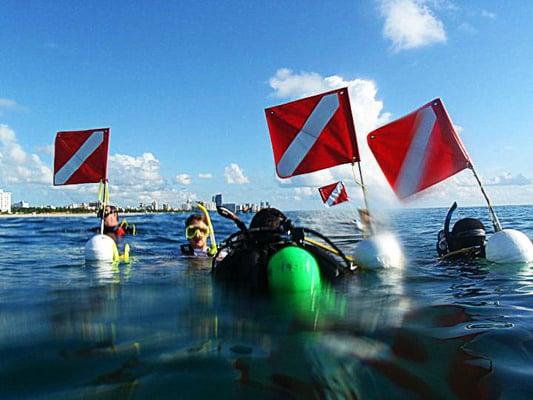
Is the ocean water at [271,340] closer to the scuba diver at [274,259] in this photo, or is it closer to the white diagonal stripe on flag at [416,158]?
the scuba diver at [274,259]

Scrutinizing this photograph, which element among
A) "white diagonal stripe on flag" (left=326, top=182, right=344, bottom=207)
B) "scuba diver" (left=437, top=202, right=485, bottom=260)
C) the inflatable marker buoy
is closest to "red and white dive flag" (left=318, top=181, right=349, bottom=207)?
"white diagonal stripe on flag" (left=326, top=182, right=344, bottom=207)

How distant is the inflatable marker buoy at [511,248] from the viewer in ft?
21.5

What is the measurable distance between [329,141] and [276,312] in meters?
3.67

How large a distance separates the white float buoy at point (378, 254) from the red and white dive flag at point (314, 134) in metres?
1.42

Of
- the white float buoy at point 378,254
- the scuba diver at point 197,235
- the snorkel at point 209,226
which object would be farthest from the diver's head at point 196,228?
the white float buoy at point 378,254

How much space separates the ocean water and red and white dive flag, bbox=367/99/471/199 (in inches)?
69.1

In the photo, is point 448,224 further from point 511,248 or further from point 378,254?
point 378,254

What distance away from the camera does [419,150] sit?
6996mm

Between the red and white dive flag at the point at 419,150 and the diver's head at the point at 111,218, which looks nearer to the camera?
the red and white dive flag at the point at 419,150

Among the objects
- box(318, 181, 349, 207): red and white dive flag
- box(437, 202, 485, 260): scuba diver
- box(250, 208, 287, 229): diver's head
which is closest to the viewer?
box(250, 208, 287, 229): diver's head

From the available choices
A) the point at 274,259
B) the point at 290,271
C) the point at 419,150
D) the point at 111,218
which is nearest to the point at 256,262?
the point at 274,259

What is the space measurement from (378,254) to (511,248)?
7.05 feet

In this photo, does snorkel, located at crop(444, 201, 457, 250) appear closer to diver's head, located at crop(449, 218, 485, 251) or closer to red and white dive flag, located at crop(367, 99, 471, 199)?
diver's head, located at crop(449, 218, 485, 251)

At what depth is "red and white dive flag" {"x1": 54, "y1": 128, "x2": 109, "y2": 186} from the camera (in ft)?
29.5
